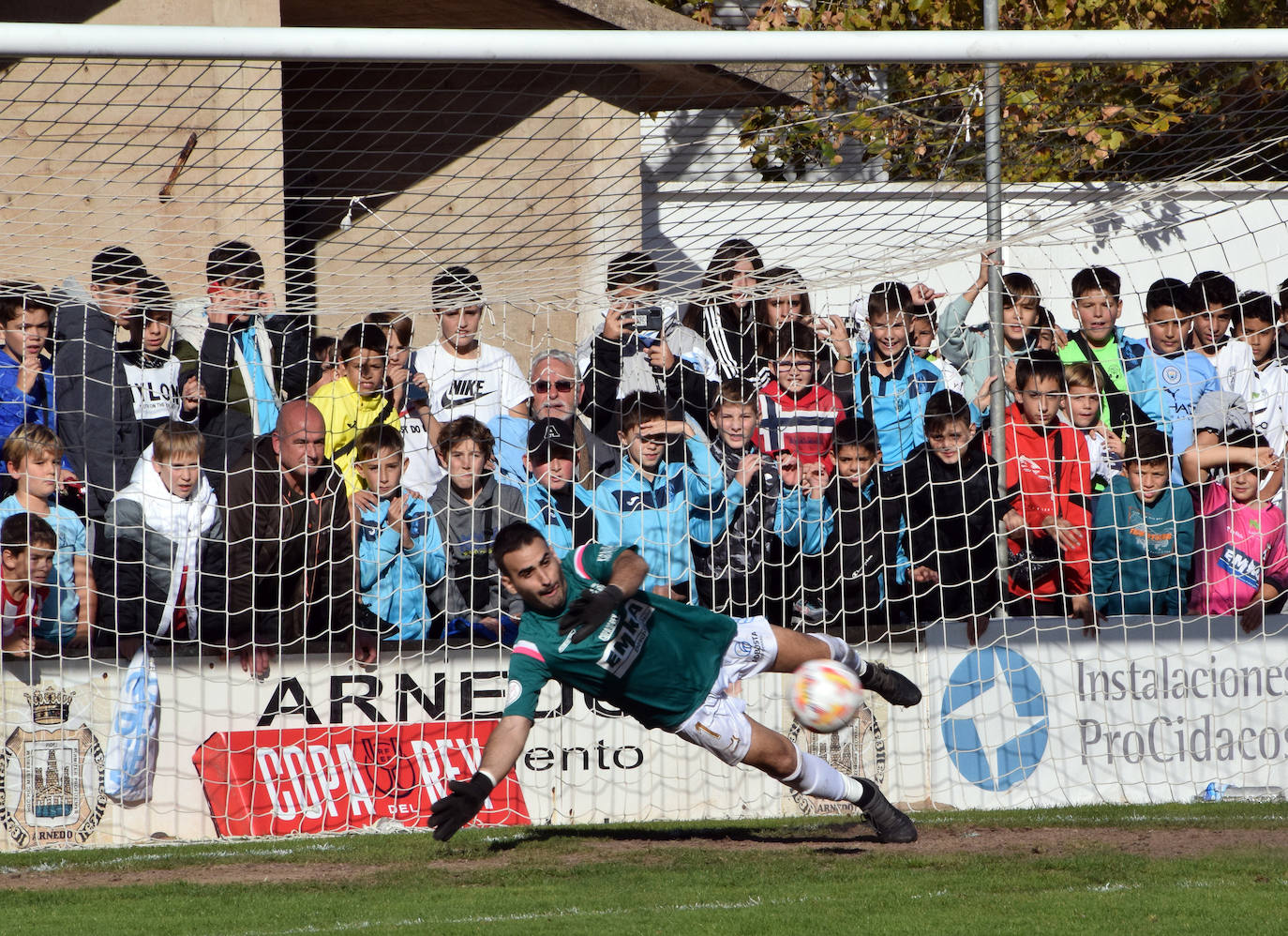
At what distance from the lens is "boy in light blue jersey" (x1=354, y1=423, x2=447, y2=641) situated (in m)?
7.12

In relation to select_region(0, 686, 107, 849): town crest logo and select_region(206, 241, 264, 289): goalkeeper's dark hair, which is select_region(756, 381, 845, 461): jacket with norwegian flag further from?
select_region(0, 686, 107, 849): town crest logo

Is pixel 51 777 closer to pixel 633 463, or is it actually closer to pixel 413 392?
pixel 413 392

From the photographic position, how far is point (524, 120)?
25.8 ft

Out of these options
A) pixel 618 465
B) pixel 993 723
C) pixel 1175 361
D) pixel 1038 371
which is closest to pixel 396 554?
pixel 618 465

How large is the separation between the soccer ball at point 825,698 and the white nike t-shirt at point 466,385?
114 inches

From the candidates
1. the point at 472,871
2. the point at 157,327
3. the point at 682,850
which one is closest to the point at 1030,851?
the point at 682,850

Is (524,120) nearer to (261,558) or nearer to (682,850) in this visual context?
(261,558)

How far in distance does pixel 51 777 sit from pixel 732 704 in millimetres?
3331

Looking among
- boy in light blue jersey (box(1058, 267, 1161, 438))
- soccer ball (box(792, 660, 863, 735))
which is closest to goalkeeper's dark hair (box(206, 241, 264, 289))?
soccer ball (box(792, 660, 863, 735))

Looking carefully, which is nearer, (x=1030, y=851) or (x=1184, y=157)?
(x=1030, y=851)

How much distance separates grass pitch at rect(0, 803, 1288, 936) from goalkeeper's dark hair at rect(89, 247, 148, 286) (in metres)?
2.77

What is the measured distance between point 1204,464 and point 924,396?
4.99 ft

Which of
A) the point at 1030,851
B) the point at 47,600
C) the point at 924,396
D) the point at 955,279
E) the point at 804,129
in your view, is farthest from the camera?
the point at 955,279

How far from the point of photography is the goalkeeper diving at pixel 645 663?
5.41 meters
